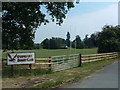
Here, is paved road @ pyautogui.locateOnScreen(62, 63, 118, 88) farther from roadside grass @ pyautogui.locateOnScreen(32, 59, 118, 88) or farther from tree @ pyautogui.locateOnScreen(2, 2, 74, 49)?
tree @ pyautogui.locateOnScreen(2, 2, 74, 49)

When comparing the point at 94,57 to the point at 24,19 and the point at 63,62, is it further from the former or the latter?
the point at 24,19

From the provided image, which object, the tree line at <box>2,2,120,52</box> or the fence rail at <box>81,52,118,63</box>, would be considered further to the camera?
the fence rail at <box>81,52,118,63</box>

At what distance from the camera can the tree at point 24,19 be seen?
1352 cm

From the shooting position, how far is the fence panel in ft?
45.9

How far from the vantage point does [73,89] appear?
26.5ft

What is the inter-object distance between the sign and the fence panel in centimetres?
207

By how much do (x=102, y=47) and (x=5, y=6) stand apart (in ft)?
95.9

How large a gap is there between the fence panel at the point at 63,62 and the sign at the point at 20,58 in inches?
81.4

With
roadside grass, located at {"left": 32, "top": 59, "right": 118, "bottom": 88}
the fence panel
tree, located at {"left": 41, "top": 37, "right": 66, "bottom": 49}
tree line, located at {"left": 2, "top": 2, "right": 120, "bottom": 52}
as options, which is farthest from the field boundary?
tree, located at {"left": 41, "top": 37, "right": 66, "bottom": 49}

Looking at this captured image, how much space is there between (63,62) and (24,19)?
4.29 m

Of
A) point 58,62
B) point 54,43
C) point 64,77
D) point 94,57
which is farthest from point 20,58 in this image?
point 54,43

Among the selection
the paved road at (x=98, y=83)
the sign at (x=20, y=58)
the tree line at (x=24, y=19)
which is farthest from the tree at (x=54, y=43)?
the paved road at (x=98, y=83)

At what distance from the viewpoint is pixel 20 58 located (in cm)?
1158

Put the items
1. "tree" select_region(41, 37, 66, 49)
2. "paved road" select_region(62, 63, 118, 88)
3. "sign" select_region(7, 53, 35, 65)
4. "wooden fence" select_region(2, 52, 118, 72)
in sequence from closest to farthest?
"paved road" select_region(62, 63, 118, 88) → "sign" select_region(7, 53, 35, 65) → "wooden fence" select_region(2, 52, 118, 72) → "tree" select_region(41, 37, 66, 49)
